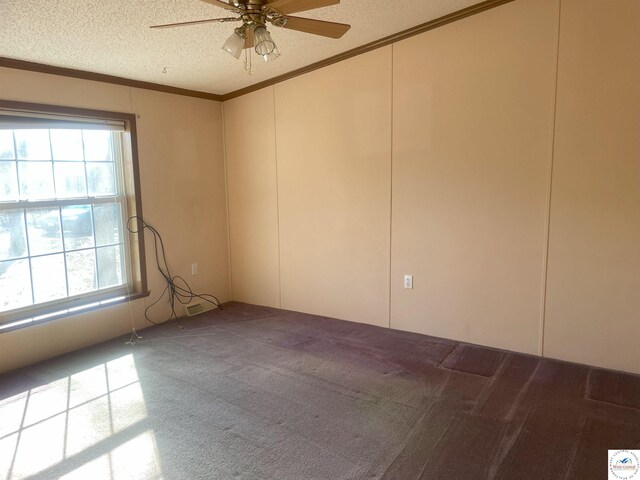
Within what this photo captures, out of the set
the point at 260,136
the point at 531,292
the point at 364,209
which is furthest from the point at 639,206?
the point at 260,136

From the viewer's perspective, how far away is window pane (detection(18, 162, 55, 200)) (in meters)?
3.31

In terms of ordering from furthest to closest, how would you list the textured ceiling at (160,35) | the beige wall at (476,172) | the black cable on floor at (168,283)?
1. the black cable on floor at (168,283)
2. the beige wall at (476,172)
3. the textured ceiling at (160,35)

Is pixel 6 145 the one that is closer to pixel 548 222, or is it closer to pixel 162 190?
pixel 162 190

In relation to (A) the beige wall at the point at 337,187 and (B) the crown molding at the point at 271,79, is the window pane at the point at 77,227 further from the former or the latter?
(A) the beige wall at the point at 337,187

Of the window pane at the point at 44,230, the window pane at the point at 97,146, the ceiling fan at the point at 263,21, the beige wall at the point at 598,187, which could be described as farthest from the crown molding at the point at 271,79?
the ceiling fan at the point at 263,21

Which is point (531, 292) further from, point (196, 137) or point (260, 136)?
point (196, 137)

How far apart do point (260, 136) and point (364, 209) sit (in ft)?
4.90

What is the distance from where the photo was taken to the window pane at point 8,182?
3.20 metres

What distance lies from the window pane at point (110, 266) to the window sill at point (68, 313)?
0.18 metres

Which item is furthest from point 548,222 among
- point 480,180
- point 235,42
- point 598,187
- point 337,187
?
point 235,42

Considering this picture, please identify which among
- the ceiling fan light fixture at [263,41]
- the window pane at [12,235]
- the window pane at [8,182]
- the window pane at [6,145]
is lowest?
the window pane at [12,235]

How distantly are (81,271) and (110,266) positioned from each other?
0.27 m

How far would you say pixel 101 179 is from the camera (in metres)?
3.84

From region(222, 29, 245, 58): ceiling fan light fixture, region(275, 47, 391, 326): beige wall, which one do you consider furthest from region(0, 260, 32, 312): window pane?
A: region(222, 29, 245, 58): ceiling fan light fixture
